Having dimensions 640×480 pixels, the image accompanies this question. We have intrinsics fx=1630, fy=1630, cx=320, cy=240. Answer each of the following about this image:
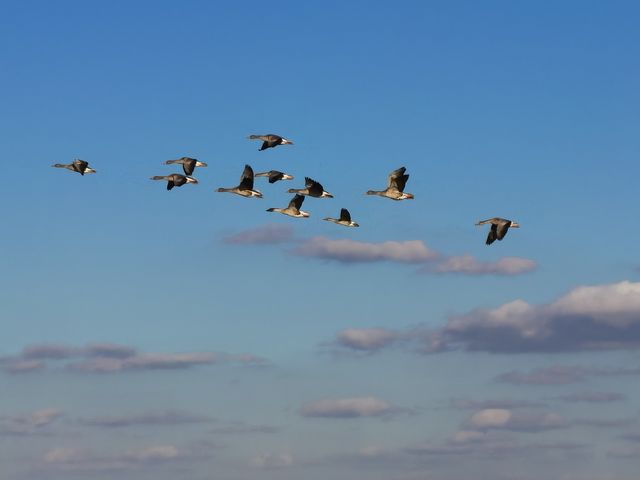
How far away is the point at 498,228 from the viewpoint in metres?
186

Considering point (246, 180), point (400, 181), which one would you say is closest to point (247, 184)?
point (246, 180)

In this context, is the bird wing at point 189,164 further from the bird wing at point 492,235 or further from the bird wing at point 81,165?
the bird wing at point 492,235

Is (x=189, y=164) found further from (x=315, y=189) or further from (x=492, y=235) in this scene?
(x=492, y=235)

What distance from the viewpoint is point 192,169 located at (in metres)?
192

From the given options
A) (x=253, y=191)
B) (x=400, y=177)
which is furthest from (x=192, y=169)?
(x=400, y=177)

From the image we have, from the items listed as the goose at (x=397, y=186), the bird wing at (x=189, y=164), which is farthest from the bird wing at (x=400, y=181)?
the bird wing at (x=189, y=164)

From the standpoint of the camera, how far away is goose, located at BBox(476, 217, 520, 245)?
186m

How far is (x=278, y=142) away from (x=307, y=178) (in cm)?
656

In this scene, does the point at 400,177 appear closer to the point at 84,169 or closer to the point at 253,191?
the point at 253,191

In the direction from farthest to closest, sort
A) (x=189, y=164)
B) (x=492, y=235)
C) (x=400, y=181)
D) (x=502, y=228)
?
(x=189, y=164) → (x=400, y=181) → (x=502, y=228) → (x=492, y=235)

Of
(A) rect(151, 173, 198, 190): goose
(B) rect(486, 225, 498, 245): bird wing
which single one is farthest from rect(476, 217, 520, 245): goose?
(A) rect(151, 173, 198, 190): goose

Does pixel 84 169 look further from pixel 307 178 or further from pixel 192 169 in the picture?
pixel 307 178

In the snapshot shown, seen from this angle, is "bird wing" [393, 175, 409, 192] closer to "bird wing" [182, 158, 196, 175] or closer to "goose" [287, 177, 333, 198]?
"goose" [287, 177, 333, 198]

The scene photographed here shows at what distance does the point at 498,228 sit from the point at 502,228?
461 mm
